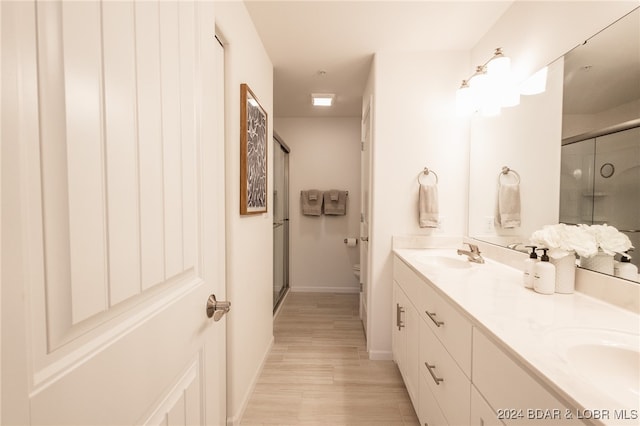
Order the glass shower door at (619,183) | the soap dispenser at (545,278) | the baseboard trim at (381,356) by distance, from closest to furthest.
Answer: the glass shower door at (619,183), the soap dispenser at (545,278), the baseboard trim at (381,356)

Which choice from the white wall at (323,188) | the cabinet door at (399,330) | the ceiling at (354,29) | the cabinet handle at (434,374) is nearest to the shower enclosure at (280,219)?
the white wall at (323,188)

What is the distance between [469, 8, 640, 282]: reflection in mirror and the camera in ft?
3.11

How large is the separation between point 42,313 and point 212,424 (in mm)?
659

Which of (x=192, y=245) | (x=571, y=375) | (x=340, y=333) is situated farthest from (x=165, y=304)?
(x=340, y=333)

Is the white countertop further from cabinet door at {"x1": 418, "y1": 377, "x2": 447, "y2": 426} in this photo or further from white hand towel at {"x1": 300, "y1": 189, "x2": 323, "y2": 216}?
white hand towel at {"x1": 300, "y1": 189, "x2": 323, "y2": 216}

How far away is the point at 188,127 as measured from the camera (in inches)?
25.5

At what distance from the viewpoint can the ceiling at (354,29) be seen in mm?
1608

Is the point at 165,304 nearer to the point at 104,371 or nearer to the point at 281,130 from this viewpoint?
the point at 104,371

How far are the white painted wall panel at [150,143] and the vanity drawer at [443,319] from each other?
94cm

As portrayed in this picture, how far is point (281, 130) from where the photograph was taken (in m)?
3.67

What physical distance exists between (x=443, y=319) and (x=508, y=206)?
95 centimetres

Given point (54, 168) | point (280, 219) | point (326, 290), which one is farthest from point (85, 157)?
point (326, 290)

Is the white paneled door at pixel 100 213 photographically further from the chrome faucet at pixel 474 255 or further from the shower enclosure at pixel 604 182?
the chrome faucet at pixel 474 255

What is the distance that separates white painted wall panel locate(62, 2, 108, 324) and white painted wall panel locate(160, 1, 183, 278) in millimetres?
155
